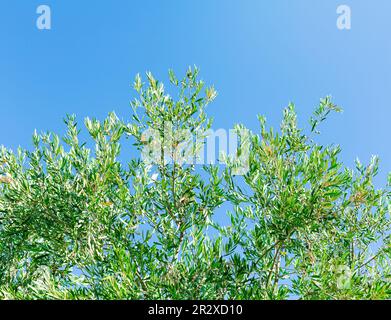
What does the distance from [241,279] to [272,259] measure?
79cm

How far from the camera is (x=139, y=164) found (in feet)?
28.1

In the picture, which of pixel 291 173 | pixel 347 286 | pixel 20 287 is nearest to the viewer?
pixel 347 286

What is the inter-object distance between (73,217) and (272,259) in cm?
339

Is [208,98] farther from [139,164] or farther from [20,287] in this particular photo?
[20,287]

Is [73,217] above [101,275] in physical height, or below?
above

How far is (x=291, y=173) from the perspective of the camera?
7.93 metres

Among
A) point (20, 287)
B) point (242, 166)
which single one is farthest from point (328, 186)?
point (20, 287)

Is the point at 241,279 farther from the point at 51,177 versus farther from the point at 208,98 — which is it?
the point at 51,177

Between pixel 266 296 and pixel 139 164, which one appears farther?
pixel 139 164

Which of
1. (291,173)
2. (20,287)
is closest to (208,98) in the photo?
(291,173)
